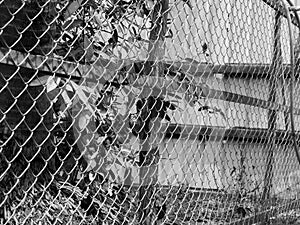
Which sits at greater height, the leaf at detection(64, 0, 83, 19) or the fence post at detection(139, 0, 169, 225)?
the leaf at detection(64, 0, 83, 19)

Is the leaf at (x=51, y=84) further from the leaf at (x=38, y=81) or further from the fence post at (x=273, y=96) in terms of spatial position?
the fence post at (x=273, y=96)

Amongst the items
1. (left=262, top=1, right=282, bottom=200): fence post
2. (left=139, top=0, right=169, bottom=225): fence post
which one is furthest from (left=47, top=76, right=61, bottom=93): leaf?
(left=262, top=1, right=282, bottom=200): fence post

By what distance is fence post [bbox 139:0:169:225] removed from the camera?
212cm

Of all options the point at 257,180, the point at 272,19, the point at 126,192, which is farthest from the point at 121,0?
the point at 257,180

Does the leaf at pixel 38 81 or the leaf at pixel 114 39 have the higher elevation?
the leaf at pixel 114 39

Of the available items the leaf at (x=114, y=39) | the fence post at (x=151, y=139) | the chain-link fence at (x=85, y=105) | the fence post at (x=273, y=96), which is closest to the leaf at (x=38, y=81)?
the chain-link fence at (x=85, y=105)

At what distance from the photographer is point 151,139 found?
7.11 feet

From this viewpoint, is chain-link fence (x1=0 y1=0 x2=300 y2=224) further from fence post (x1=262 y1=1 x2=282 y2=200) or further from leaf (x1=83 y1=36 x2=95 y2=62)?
fence post (x1=262 y1=1 x2=282 y2=200)

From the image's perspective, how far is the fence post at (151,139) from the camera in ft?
6.97

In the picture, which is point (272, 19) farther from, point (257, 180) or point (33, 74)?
point (33, 74)

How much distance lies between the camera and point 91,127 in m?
1.90

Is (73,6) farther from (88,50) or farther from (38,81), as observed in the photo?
(38,81)

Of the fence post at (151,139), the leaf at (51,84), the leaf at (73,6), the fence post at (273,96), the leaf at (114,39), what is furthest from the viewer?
the fence post at (273,96)

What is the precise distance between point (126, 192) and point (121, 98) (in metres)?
0.40
